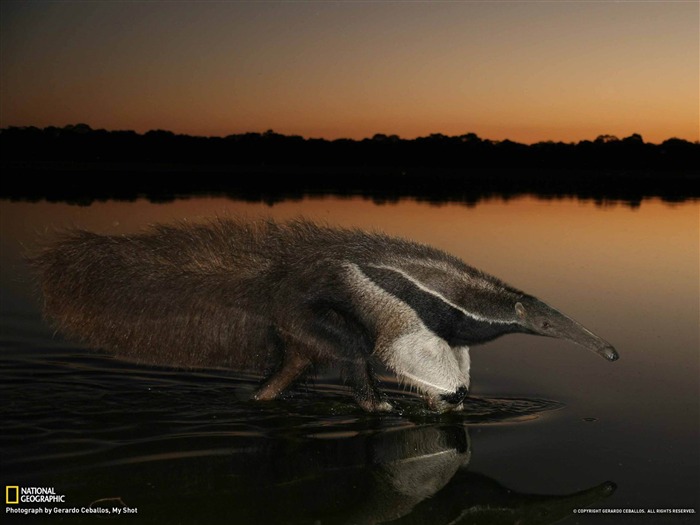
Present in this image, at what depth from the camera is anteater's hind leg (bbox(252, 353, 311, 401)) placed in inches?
259

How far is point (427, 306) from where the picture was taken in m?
6.36

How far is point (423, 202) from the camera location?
3556 cm

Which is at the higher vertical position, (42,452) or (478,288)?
(478,288)

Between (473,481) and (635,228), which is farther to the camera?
(635,228)

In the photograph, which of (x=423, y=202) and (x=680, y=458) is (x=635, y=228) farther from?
(x=680, y=458)

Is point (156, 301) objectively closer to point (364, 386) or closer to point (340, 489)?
point (364, 386)

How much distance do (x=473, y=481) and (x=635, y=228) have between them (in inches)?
824

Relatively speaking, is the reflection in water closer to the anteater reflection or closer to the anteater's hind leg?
the anteater reflection

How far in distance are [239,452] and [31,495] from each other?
141 centimetres

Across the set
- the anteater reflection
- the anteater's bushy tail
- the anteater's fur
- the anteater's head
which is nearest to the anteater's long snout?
the anteater's head

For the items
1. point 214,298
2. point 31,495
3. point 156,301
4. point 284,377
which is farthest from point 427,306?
point 31,495

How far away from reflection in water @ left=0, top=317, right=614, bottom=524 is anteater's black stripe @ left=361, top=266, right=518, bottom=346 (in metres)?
0.80

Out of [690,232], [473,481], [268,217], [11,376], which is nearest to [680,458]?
[473,481]

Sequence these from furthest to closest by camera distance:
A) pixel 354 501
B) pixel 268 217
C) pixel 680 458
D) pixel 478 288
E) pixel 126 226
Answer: pixel 126 226, pixel 268 217, pixel 478 288, pixel 680 458, pixel 354 501
